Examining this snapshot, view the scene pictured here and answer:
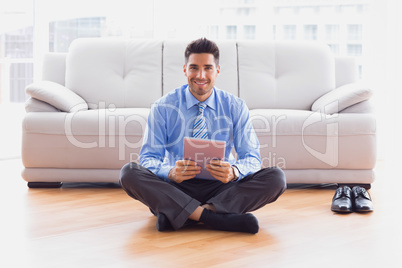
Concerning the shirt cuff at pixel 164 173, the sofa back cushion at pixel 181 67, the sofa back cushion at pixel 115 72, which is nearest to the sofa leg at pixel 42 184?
the sofa back cushion at pixel 115 72

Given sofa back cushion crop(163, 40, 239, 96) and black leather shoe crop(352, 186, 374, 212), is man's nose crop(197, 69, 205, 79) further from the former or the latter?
sofa back cushion crop(163, 40, 239, 96)

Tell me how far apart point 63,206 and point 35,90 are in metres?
0.96

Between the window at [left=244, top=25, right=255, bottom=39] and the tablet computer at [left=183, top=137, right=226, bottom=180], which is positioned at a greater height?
the window at [left=244, top=25, right=255, bottom=39]

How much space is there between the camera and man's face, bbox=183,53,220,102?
9.19ft

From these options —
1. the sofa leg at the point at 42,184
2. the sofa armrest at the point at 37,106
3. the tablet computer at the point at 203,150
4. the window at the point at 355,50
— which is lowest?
the sofa leg at the point at 42,184

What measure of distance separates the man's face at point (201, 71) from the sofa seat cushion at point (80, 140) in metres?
1.02

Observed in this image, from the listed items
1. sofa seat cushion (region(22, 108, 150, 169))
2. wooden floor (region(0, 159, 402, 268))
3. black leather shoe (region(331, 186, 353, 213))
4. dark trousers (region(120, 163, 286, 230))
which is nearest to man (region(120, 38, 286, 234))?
dark trousers (region(120, 163, 286, 230))

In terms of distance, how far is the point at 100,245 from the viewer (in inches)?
96.6

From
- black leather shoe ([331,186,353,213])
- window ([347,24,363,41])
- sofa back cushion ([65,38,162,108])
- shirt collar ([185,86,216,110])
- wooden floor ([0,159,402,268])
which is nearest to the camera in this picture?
wooden floor ([0,159,402,268])

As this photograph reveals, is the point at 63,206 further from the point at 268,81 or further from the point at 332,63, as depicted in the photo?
the point at 332,63

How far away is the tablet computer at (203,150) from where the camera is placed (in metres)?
2.51

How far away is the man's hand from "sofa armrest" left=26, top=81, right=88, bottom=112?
1592mm

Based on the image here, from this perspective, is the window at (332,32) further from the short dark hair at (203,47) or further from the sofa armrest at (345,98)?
the short dark hair at (203,47)

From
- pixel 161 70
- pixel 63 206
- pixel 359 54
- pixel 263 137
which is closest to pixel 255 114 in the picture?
pixel 263 137
